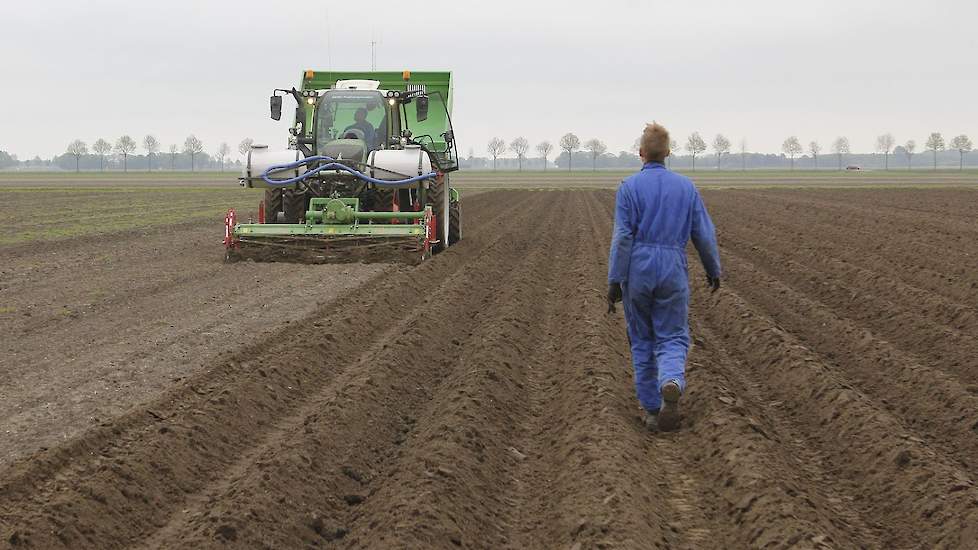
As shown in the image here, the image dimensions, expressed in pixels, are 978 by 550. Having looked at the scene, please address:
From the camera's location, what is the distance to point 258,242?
582 inches

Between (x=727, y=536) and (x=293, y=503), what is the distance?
1.99 m

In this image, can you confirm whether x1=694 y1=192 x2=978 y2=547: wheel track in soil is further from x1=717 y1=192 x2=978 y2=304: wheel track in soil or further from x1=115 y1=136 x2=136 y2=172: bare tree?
x1=115 y1=136 x2=136 y2=172: bare tree

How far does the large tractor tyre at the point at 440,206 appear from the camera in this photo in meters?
15.7

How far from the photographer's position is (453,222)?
1788cm

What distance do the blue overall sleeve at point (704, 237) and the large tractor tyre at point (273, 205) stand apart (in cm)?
1048

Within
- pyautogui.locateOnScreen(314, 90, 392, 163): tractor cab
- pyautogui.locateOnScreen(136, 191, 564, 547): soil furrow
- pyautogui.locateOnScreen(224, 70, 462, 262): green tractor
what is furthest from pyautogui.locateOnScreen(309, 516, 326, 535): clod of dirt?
pyautogui.locateOnScreen(314, 90, 392, 163): tractor cab

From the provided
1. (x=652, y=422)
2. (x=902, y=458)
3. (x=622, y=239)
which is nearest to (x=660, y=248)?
(x=622, y=239)

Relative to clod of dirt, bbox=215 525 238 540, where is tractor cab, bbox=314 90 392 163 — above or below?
above

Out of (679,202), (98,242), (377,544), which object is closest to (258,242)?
(98,242)

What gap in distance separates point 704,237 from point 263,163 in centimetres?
995

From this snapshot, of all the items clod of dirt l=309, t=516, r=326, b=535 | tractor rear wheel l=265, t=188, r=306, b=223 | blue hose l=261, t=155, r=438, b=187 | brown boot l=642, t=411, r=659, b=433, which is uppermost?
blue hose l=261, t=155, r=438, b=187

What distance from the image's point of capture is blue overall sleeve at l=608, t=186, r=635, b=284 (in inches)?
241

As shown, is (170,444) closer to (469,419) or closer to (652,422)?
(469,419)

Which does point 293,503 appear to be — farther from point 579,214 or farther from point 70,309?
point 579,214
